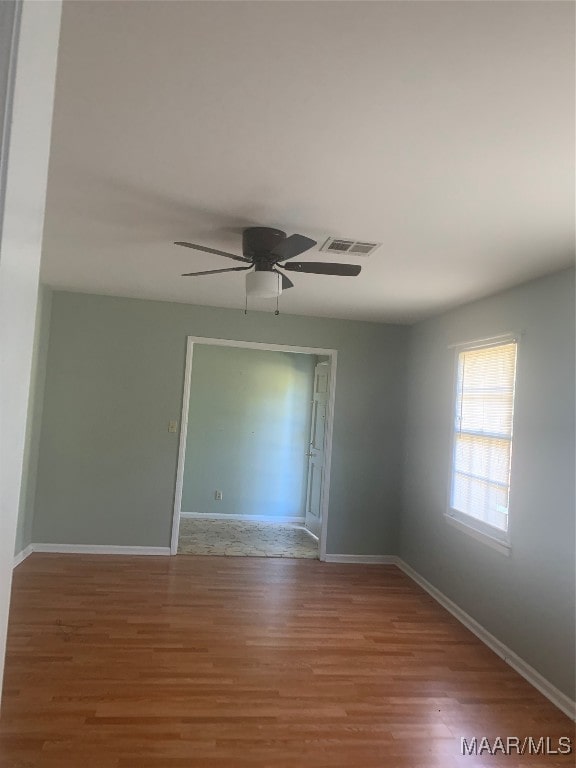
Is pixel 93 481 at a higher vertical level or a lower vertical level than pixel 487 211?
lower

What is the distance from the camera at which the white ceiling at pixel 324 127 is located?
133 centimetres

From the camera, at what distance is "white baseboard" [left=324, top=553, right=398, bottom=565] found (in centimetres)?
545

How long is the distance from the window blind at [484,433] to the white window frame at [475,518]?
3 centimetres

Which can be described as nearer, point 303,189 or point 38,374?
point 303,189

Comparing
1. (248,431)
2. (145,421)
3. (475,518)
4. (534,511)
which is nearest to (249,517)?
(248,431)

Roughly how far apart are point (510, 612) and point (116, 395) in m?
3.88

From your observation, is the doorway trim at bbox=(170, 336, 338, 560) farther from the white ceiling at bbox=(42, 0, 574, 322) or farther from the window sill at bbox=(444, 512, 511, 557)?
A: the white ceiling at bbox=(42, 0, 574, 322)

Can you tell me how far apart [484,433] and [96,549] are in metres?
3.76

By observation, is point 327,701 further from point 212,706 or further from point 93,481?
point 93,481

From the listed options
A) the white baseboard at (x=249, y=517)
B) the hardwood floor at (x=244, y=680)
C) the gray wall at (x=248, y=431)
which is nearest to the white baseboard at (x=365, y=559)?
the hardwood floor at (x=244, y=680)

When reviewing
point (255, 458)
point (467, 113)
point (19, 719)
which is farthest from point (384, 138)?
point (255, 458)

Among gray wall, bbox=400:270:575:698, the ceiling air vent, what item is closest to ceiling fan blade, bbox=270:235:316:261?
the ceiling air vent

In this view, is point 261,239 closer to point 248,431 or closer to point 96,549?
point 96,549

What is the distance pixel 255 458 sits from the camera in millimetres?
7047
